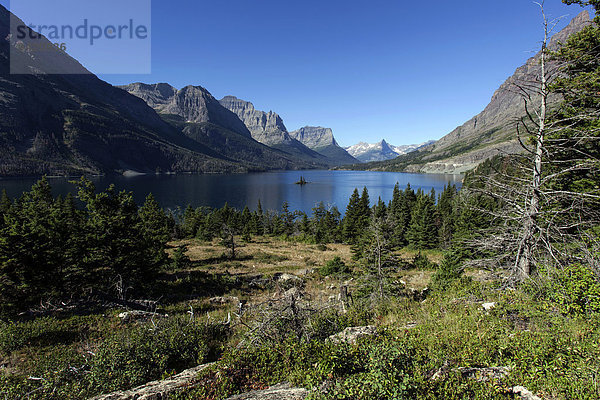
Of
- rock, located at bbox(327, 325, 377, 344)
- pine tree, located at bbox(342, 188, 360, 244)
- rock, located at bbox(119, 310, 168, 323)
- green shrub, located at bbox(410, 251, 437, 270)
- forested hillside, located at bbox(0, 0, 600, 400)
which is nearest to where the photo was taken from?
forested hillside, located at bbox(0, 0, 600, 400)

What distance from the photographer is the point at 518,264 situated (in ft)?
26.7

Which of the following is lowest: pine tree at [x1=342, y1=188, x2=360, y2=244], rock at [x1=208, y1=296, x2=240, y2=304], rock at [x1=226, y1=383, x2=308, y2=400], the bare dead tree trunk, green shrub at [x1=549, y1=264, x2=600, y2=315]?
pine tree at [x1=342, y1=188, x2=360, y2=244]

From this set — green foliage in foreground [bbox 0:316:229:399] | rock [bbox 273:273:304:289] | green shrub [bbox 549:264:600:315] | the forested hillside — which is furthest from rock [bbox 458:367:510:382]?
rock [bbox 273:273:304:289]

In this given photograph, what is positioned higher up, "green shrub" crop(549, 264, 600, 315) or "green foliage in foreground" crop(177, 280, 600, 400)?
"green shrub" crop(549, 264, 600, 315)

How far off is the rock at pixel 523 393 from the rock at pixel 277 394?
359 cm

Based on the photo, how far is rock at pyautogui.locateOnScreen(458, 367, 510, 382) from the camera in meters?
4.65

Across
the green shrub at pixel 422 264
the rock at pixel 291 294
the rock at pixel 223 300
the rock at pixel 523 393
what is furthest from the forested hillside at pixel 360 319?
the green shrub at pixel 422 264

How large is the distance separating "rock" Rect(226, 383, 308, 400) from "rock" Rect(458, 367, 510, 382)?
3029 mm

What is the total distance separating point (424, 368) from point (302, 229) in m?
59.0

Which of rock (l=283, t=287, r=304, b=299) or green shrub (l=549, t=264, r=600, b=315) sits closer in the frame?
green shrub (l=549, t=264, r=600, b=315)

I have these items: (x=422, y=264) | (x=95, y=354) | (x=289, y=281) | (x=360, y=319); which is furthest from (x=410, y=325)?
(x=422, y=264)

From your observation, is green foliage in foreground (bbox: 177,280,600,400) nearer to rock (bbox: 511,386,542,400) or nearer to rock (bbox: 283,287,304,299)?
rock (bbox: 511,386,542,400)

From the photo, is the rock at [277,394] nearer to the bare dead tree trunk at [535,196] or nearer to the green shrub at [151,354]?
the green shrub at [151,354]

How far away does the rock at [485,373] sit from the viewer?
15.3ft
